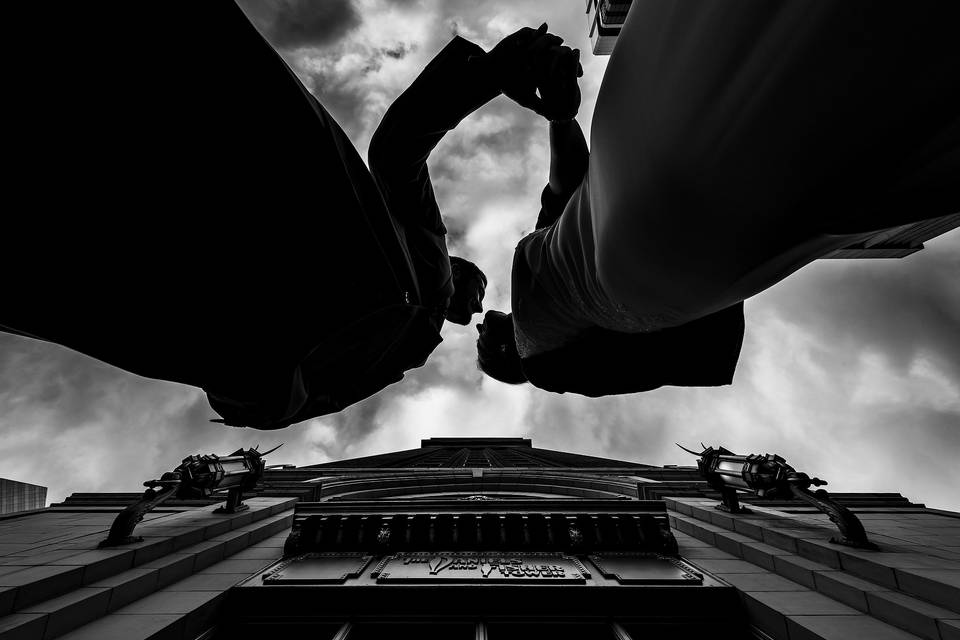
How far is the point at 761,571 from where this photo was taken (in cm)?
608

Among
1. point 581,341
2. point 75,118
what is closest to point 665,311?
point 581,341

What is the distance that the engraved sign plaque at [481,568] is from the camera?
591 centimetres

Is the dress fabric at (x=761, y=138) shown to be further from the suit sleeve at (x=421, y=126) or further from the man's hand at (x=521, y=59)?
the suit sleeve at (x=421, y=126)

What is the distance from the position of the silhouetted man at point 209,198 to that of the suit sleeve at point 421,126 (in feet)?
0.04

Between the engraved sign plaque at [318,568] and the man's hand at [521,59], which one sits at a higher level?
the man's hand at [521,59]

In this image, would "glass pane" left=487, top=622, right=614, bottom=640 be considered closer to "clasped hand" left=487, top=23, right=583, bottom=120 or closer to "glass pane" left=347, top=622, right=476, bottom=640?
"glass pane" left=347, top=622, right=476, bottom=640

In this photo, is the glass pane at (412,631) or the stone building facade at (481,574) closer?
the stone building facade at (481,574)

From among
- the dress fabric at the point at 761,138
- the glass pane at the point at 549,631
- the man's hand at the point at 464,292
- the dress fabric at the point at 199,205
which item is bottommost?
the glass pane at the point at 549,631

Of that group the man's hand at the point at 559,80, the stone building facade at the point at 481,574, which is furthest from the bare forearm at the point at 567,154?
the stone building facade at the point at 481,574

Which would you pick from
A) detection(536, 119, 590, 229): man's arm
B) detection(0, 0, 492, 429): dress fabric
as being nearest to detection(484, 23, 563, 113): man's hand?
detection(0, 0, 492, 429): dress fabric

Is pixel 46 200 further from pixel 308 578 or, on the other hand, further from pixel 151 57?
pixel 308 578

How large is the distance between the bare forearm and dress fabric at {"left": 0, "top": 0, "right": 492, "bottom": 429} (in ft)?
2.28

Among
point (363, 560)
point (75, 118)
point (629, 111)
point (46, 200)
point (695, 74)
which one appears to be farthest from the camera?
point (363, 560)

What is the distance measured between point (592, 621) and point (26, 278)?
628 centimetres
